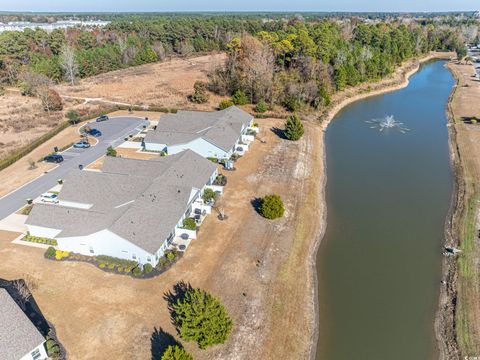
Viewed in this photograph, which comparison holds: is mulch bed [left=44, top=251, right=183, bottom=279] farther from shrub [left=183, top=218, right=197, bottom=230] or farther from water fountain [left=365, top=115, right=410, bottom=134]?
water fountain [left=365, top=115, right=410, bottom=134]

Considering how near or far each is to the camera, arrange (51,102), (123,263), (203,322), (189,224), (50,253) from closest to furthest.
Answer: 1. (203,322)
2. (123,263)
3. (50,253)
4. (189,224)
5. (51,102)

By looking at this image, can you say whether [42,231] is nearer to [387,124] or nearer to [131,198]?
[131,198]

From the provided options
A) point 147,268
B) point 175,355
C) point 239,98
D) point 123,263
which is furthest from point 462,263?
point 239,98

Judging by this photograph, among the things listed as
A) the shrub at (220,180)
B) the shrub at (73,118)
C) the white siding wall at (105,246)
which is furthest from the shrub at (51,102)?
the white siding wall at (105,246)

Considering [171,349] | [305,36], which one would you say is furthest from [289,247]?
[305,36]

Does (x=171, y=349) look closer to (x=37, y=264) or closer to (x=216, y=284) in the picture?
(x=216, y=284)
